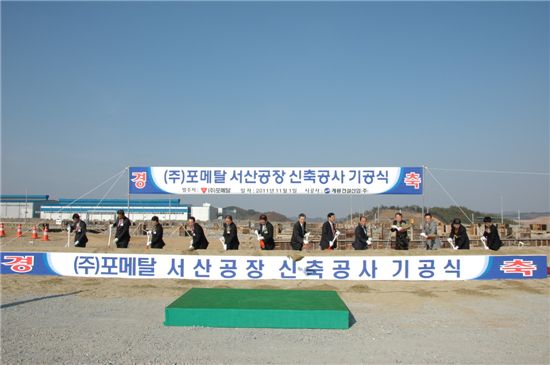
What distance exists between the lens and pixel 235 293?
7.87 m

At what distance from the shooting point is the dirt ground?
535 centimetres

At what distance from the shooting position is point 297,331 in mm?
6457

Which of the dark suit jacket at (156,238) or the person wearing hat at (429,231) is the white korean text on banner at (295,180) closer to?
the person wearing hat at (429,231)

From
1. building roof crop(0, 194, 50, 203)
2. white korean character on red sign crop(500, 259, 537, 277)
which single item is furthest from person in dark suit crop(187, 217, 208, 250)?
building roof crop(0, 194, 50, 203)

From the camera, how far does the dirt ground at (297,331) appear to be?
17.6 feet

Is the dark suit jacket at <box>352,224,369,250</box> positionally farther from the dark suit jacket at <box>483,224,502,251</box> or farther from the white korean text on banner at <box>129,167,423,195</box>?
the dark suit jacket at <box>483,224,502,251</box>

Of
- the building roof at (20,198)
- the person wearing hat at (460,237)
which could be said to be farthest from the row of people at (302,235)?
the building roof at (20,198)

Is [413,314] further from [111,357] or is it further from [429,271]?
[111,357]

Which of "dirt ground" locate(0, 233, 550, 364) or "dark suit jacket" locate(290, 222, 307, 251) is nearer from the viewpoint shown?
"dirt ground" locate(0, 233, 550, 364)

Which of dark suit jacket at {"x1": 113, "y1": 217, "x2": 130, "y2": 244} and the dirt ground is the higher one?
dark suit jacket at {"x1": 113, "y1": 217, "x2": 130, "y2": 244}

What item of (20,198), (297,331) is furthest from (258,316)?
(20,198)

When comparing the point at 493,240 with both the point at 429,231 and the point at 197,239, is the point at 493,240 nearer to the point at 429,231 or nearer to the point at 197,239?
the point at 429,231

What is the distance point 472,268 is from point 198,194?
7443mm

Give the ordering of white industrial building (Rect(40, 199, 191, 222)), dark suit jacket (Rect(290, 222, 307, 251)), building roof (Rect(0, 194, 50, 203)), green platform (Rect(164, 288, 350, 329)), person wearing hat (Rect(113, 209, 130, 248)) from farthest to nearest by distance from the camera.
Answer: building roof (Rect(0, 194, 50, 203))
white industrial building (Rect(40, 199, 191, 222))
person wearing hat (Rect(113, 209, 130, 248))
dark suit jacket (Rect(290, 222, 307, 251))
green platform (Rect(164, 288, 350, 329))
